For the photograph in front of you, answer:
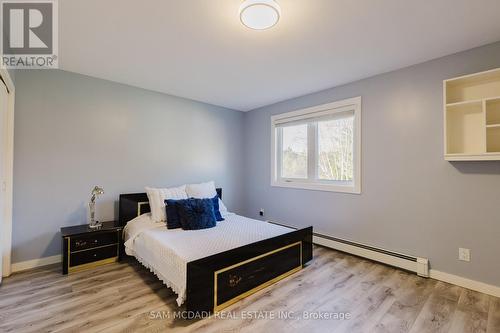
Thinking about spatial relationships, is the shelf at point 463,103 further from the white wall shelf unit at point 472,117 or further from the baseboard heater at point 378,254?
the baseboard heater at point 378,254

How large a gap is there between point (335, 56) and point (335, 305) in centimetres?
244

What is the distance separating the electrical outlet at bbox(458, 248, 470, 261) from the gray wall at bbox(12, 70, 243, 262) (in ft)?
11.7

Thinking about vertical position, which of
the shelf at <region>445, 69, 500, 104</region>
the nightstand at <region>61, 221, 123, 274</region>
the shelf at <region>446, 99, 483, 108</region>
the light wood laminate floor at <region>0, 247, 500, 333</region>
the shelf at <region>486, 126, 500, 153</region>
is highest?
the shelf at <region>445, 69, 500, 104</region>

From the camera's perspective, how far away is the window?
129 inches

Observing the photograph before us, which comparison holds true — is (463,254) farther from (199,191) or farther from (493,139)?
(199,191)

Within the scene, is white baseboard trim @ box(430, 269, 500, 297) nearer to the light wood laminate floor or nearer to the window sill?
the light wood laminate floor

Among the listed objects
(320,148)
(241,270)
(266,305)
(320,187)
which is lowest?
(266,305)

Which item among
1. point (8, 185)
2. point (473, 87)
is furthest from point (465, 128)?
point (8, 185)

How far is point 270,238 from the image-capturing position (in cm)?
246

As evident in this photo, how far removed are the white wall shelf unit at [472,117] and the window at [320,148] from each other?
95 cm

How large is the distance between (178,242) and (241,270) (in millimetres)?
692

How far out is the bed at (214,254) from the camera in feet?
6.22

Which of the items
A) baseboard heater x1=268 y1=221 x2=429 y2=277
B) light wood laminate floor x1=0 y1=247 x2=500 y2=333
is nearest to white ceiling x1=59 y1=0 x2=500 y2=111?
baseboard heater x1=268 y1=221 x2=429 y2=277

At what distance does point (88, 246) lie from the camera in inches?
106
